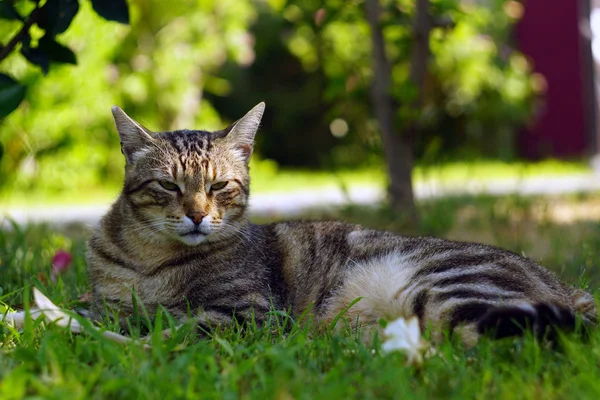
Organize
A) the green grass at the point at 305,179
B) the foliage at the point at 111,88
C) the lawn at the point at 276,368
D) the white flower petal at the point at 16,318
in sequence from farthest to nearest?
the green grass at the point at 305,179, the foliage at the point at 111,88, the white flower petal at the point at 16,318, the lawn at the point at 276,368

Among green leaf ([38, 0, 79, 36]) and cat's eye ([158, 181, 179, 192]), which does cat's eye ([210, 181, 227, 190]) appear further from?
green leaf ([38, 0, 79, 36])

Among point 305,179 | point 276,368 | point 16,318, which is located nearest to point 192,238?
point 16,318

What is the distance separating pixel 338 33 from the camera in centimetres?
1026

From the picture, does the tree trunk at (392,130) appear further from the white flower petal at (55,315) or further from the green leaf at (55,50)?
the white flower petal at (55,315)

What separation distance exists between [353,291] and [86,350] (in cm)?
106

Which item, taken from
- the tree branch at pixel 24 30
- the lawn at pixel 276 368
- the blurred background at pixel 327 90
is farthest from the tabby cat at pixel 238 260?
the blurred background at pixel 327 90

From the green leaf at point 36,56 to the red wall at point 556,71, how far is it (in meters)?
8.81

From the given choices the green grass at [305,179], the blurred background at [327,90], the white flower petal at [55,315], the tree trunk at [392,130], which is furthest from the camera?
the green grass at [305,179]

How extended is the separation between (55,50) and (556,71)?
9.24m

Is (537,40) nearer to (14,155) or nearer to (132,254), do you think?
(14,155)

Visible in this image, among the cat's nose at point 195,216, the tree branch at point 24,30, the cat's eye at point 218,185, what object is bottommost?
the cat's nose at point 195,216

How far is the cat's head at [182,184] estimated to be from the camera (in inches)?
109

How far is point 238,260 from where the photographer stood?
290 centimetres

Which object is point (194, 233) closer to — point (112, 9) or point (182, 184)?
point (182, 184)
